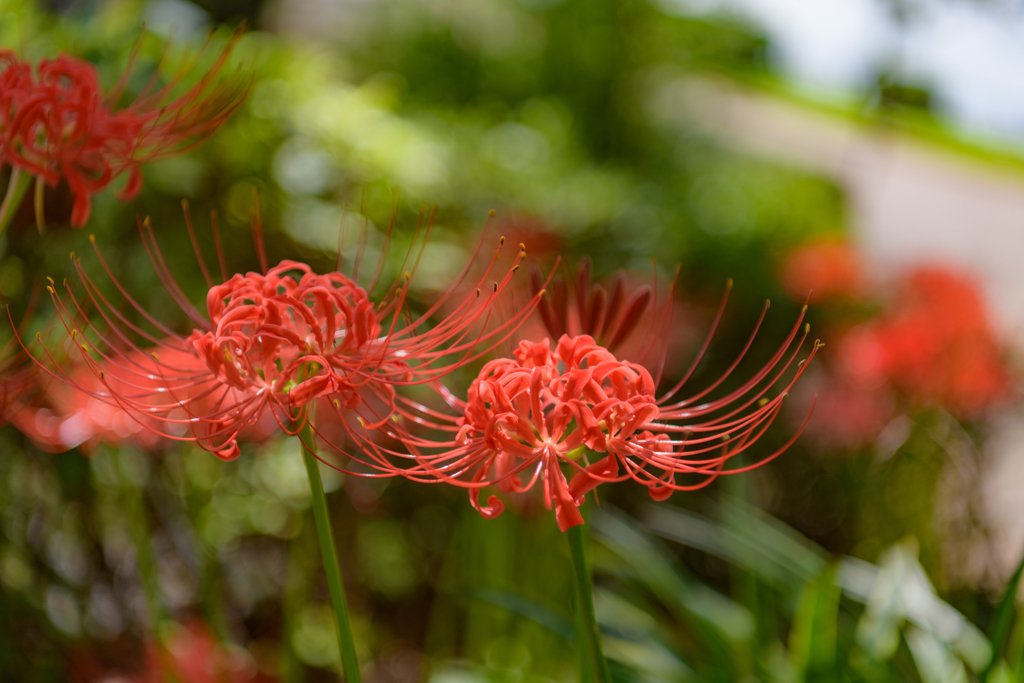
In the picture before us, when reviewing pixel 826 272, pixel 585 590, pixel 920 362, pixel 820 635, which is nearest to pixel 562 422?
pixel 585 590

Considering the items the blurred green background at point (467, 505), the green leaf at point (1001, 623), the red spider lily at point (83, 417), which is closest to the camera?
the green leaf at point (1001, 623)

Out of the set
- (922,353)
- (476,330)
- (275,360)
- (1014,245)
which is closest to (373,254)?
(476,330)

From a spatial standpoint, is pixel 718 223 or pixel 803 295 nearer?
pixel 803 295

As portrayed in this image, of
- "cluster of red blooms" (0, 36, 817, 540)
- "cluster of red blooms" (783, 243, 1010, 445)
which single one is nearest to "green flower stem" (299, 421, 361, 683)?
"cluster of red blooms" (0, 36, 817, 540)

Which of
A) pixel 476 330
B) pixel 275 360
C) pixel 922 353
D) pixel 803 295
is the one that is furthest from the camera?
pixel 803 295

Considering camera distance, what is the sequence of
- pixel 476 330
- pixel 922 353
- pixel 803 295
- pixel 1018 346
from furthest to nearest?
1. pixel 803 295
2. pixel 1018 346
3. pixel 922 353
4. pixel 476 330

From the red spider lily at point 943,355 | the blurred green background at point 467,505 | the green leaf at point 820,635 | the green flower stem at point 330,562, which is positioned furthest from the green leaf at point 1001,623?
the red spider lily at point 943,355

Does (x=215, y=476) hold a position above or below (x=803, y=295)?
below

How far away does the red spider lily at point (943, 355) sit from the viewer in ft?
6.33

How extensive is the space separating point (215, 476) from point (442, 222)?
1181 mm

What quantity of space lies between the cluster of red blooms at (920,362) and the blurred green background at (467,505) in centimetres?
2

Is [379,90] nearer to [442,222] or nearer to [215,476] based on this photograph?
[442,222]

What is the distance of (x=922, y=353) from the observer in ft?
6.43

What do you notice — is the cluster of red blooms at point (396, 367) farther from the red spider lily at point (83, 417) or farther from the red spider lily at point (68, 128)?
the red spider lily at point (83, 417)
